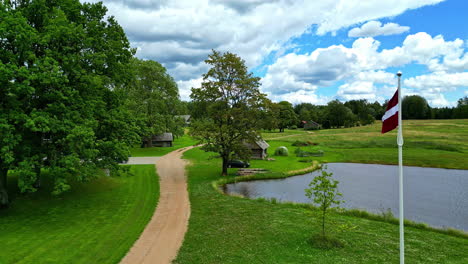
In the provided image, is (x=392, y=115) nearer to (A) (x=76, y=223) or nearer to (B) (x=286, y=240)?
(B) (x=286, y=240)

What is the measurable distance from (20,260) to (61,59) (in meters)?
14.4

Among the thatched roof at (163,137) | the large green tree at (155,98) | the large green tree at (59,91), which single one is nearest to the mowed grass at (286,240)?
the large green tree at (59,91)

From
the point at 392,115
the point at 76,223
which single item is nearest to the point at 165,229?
the point at 76,223

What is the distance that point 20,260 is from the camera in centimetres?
1417

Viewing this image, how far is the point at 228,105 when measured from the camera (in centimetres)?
3772

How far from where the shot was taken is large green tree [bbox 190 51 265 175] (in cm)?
3678

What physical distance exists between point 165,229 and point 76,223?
21.2 feet

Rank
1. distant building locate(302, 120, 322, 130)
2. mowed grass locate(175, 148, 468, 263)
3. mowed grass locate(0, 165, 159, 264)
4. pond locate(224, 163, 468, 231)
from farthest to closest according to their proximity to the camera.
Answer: distant building locate(302, 120, 322, 130), pond locate(224, 163, 468, 231), mowed grass locate(0, 165, 159, 264), mowed grass locate(175, 148, 468, 263)

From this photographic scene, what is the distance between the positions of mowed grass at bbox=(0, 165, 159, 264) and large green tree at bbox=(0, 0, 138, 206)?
7.49ft

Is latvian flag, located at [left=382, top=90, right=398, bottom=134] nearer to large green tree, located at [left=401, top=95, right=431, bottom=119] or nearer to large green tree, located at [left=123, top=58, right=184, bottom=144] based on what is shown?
large green tree, located at [left=123, top=58, right=184, bottom=144]

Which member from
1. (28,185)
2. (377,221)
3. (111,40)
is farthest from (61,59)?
(377,221)

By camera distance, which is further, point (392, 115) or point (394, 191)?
point (394, 191)

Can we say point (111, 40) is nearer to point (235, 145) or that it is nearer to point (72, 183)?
point (72, 183)

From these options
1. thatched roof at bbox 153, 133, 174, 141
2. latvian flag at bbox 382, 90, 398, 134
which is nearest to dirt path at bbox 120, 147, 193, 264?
latvian flag at bbox 382, 90, 398, 134
